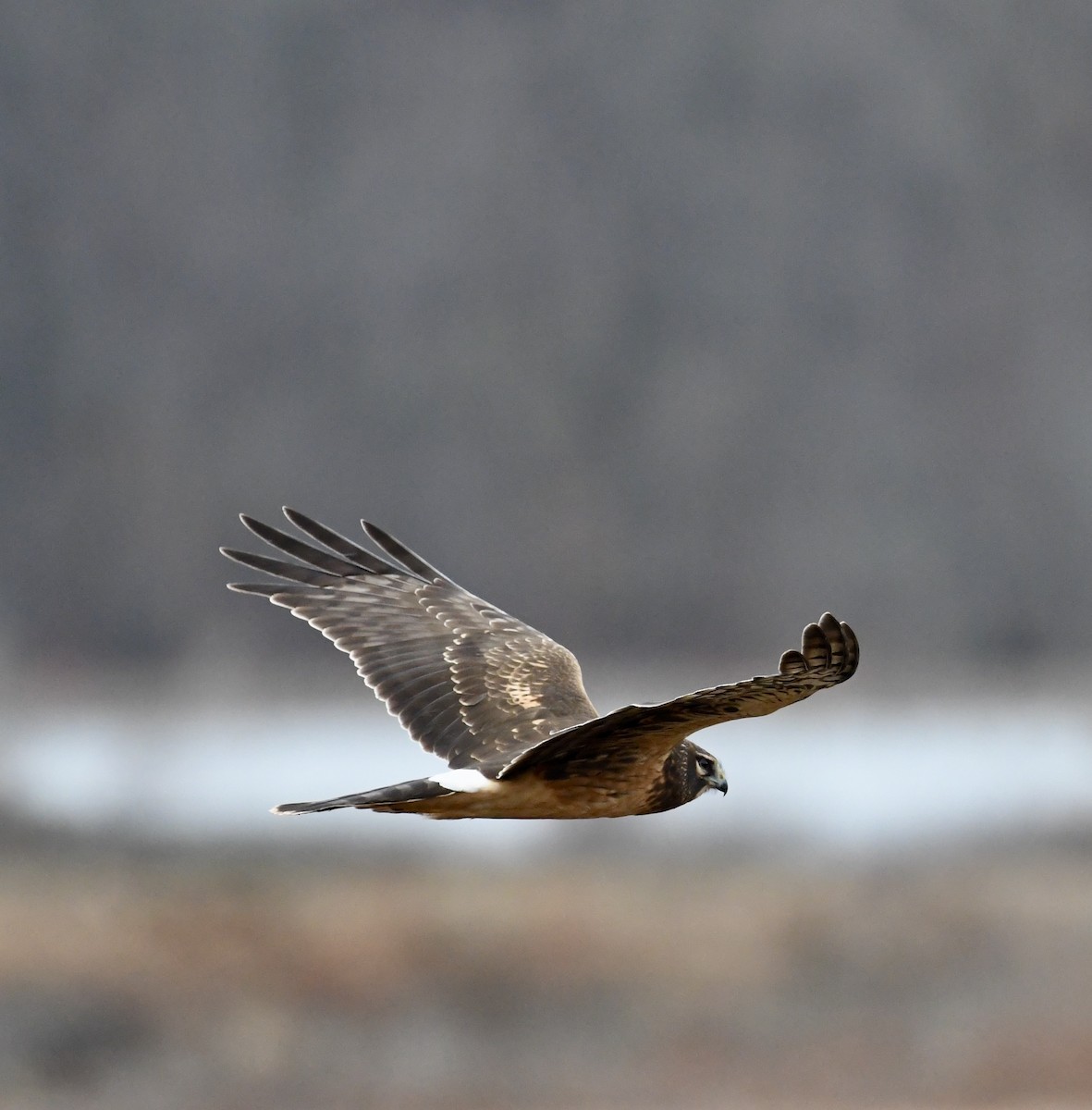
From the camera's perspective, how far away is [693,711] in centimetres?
438

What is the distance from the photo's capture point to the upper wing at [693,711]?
414cm

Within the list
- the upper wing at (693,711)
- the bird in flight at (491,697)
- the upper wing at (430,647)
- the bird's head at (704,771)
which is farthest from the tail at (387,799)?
the bird's head at (704,771)

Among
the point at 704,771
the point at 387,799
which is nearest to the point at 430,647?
the point at 704,771

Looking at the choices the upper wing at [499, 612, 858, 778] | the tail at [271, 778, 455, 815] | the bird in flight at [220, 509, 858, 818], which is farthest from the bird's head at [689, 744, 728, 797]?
the tail at [271, 778, 455, 815]

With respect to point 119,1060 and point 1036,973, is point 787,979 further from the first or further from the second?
point 119,1060

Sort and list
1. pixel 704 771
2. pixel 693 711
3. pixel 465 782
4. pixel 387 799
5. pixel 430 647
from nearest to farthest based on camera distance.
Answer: pixel 693 711 < pixel 387 799 < pixel 465 782 < pixel 704 771 < pixel 430 647

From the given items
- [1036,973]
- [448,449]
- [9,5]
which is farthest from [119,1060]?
[9,5]

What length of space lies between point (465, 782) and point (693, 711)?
2.13 feet

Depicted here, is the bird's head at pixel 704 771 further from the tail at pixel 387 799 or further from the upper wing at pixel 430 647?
the tail at pixel 387 799

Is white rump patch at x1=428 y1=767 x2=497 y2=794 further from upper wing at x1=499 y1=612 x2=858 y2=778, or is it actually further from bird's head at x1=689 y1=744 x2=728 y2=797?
bird's head at x1=689 y1=744 x2=728 y2=797

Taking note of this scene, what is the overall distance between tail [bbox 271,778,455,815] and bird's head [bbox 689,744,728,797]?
667mm

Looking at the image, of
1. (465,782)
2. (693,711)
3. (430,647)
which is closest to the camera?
(693,711)

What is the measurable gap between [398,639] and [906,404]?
18.4 m

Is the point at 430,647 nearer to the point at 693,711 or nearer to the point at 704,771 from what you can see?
the point at 704,771
